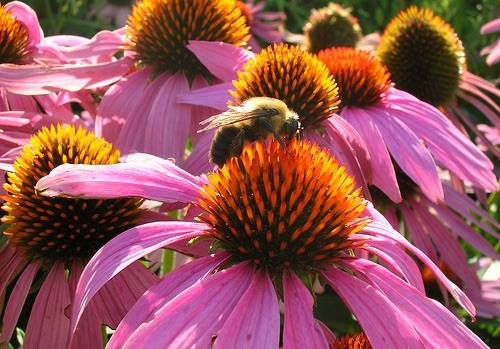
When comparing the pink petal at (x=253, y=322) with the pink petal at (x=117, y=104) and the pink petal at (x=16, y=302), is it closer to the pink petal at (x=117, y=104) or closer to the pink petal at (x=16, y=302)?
the pink petal at (x=16, y=302)

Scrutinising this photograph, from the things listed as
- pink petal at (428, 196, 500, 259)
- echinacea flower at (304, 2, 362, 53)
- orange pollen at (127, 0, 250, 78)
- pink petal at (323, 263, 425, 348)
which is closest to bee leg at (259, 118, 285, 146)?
pink petal at (323, 263, 425, 348)

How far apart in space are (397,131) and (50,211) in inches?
29.8

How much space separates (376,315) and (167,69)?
910 mm

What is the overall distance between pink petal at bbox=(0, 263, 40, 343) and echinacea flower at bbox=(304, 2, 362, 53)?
1.79 meters

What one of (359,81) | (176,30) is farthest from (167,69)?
(359,81)

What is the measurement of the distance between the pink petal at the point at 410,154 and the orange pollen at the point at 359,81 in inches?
2.6

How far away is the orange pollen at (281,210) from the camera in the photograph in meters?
1.02

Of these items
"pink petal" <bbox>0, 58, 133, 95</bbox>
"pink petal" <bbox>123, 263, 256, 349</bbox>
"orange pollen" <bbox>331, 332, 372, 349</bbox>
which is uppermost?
"pink petal" <bbox>0, 58, 133, 95</bbox>

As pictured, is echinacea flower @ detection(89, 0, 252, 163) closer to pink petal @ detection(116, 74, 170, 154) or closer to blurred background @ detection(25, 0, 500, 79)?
pink petal @ detection(116, 74, 170, 154)

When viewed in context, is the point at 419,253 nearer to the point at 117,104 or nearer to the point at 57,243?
the point at 57,243

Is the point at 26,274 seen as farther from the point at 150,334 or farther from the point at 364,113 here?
the point at 364,113

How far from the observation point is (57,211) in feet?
3.80

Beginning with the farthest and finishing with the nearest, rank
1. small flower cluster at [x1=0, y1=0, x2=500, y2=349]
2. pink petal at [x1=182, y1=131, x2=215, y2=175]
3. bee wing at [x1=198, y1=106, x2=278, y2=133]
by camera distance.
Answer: pink petal at [x1=182, y1=131, x2=215, y2=175]
bee wing at [x1=198, y1=106, x2=278, y2=133]
small flower cluster at [x1=0, y1=0, x2=500, y2=349]

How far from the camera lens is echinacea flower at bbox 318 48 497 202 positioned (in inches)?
56.9
